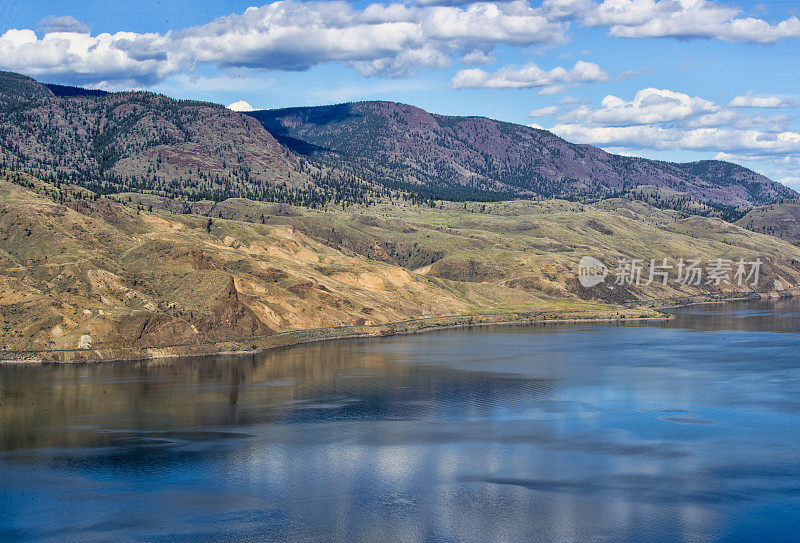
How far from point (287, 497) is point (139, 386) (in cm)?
6082

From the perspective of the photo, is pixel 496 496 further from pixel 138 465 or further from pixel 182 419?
pixel 182 419

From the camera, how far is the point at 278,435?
10700 cm

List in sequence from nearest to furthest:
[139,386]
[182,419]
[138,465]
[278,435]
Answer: [138,465] < [278,435] < [182,419] < [139,386]

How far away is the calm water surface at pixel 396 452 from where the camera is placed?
250 feet

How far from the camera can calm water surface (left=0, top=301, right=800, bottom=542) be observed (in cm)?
7612

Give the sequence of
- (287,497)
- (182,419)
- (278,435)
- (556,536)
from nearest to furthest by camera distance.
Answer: (556,536) → (287,497) → (278,435) → (182,419)

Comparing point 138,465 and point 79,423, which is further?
point 79,423

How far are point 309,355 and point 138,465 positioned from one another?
80.9 metres

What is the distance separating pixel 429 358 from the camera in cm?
17150

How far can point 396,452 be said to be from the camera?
326 feet

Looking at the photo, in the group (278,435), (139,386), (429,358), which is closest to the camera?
(278,435)

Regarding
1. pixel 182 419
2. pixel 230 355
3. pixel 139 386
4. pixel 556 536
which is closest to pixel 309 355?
pixel 230 355

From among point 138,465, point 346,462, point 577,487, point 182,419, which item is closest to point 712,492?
point 577,487

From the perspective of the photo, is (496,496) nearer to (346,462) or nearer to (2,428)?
(346,462)
